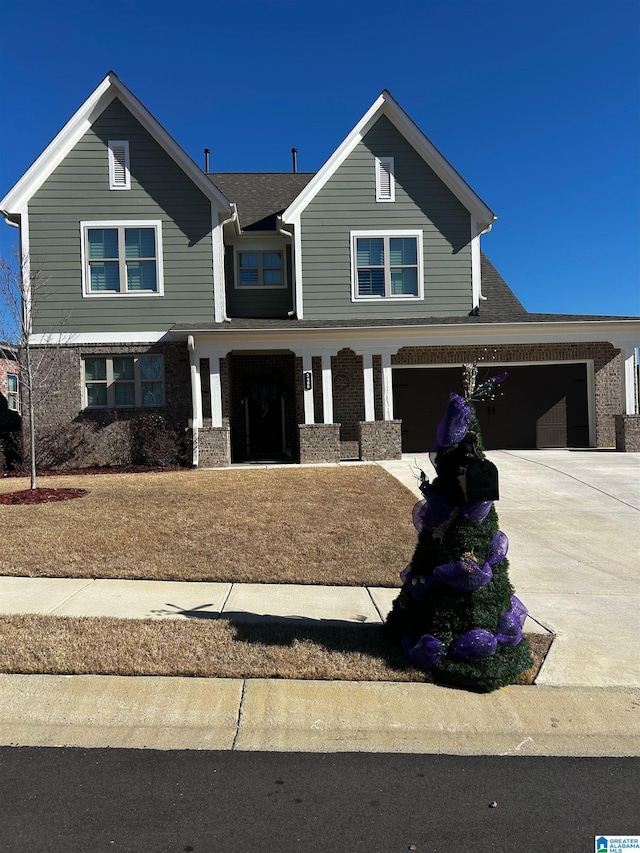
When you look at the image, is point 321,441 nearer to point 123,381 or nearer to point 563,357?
point 123,381

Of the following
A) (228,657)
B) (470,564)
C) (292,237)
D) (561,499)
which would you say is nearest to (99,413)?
(292,237)

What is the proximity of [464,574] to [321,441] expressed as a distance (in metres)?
11.3

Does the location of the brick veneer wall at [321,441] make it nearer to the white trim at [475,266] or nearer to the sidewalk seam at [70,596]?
the white trim at [475,266]

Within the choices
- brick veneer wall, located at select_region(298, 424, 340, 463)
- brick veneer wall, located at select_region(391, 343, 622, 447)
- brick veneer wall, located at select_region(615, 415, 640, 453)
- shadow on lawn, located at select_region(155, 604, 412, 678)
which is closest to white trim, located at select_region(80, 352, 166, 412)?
brick veneer wall, located at select_region(298, 424, 340, 463)

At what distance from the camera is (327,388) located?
15.7 m

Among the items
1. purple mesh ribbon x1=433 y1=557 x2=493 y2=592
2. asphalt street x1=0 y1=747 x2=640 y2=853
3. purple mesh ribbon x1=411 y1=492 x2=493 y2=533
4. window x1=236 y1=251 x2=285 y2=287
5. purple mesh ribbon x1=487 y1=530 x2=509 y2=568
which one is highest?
window x1=236 y1=251 x2=285 y2=287

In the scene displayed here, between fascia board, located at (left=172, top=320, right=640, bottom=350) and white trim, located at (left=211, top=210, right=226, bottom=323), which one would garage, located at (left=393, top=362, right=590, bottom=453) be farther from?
white trim, located at (left=211, top=210, right=226, bottom=323)

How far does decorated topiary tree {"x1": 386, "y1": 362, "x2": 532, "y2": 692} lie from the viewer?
442 centimetres

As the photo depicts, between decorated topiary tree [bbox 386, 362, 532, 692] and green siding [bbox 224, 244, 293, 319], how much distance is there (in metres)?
14.0

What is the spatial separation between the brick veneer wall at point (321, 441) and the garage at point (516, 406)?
9.19ft

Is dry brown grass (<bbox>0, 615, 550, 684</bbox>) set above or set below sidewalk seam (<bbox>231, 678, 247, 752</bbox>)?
above

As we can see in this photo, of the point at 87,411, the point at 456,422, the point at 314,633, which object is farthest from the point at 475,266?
the point at 314,633

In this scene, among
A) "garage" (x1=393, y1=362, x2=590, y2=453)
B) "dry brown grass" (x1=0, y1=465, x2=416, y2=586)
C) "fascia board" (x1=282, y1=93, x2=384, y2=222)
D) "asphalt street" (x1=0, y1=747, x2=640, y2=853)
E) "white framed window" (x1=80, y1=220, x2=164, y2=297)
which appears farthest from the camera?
"garage" (x1=393, y1=362, x2=590, y2=453)

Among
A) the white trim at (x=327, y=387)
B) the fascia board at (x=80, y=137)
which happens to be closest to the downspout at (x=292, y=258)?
the fascia board at (x=80, y=137)
